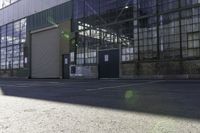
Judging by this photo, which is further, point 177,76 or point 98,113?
point 177,76

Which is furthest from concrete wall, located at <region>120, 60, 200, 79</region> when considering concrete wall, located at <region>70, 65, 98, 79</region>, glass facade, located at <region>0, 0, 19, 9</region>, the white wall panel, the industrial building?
glass facade, located at <region>0, 0, 19, 9</region>

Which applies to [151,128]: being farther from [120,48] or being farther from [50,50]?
[50,50]

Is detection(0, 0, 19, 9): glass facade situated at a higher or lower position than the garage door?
higher

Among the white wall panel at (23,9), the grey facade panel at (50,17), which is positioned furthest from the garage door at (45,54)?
the white wall panel at (23,9)

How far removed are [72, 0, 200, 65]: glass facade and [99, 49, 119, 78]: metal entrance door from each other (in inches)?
23.6

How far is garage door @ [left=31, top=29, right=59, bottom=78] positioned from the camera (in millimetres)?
36938

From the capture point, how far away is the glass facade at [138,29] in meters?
23.5

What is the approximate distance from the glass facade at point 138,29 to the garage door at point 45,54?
→ 14.1 ft

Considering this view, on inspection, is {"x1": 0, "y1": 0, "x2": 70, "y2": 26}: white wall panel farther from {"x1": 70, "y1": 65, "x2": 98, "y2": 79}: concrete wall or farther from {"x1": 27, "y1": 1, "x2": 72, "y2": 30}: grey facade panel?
{"x1": 70, "y1": 65, "x2": 98, "y2": 79}: concrete wall

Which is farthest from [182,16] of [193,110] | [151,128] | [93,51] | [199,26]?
[151,128]

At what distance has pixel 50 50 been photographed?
38.2 meters

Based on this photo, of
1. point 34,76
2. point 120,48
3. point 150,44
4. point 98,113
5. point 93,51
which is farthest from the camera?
point 34,76

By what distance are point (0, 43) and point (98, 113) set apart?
46442mm

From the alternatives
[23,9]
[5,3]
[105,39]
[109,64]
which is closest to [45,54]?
[23,9]
